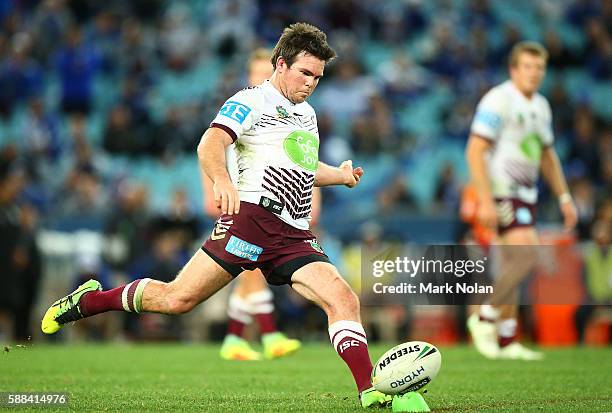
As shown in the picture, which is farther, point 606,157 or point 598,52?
point 598,52

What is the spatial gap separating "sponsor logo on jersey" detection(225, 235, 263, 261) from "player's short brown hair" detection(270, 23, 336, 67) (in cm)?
113

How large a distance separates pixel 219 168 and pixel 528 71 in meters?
5.62

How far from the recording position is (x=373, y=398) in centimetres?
638

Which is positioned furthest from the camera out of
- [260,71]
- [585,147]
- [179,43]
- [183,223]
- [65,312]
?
Result: [179,43]

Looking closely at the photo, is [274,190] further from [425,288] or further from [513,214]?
[513,214]

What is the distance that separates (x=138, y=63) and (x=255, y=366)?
13.0 metres

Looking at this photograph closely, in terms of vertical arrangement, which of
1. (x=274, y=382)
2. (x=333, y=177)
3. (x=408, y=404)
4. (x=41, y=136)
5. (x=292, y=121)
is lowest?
(x=408, y=404)

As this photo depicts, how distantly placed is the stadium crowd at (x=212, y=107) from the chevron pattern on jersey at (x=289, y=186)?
9.23 meters

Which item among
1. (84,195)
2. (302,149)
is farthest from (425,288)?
(84,195)

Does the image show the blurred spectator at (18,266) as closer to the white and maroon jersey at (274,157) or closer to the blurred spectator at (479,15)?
the white and maroon jersey at (274,157)

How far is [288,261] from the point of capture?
6867mm

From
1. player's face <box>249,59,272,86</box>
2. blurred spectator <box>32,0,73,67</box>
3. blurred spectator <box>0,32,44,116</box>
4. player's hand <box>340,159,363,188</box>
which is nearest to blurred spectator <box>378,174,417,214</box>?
player's face <box>249,59,272,86</box>

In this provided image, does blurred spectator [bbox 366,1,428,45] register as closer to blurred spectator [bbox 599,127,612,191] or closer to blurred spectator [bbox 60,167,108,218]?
blurred spectator [bbox 599,127,612,191]

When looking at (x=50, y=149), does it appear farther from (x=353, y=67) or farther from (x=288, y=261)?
(x=288, y=261)
